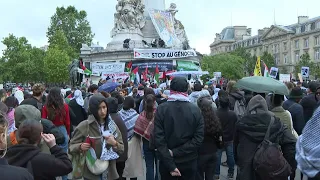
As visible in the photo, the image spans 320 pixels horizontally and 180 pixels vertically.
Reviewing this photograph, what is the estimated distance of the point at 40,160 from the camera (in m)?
3.85

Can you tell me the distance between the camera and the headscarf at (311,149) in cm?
401

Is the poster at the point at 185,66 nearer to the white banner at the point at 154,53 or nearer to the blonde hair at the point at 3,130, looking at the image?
the white banner at the point at 154,53

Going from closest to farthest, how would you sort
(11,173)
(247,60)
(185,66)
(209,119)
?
(11,173)
(209,119)
(185,66)
(247,60)

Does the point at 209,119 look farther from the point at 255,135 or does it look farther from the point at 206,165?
the point at 255,135

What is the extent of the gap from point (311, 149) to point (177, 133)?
1857 mm

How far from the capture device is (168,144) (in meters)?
5.53

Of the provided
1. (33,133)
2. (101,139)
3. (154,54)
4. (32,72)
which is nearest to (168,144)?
(101,139)

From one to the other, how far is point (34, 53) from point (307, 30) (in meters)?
50.1

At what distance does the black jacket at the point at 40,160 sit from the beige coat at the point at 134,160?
3172mm

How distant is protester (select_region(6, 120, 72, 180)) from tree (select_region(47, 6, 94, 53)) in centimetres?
7267

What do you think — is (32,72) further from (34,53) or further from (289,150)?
(289,150)

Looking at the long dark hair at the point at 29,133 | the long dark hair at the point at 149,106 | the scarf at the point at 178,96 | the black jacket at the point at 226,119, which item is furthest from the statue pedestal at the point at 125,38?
the long dark hair at the point at 29,133

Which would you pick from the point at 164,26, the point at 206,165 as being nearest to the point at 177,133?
the point at 206,165

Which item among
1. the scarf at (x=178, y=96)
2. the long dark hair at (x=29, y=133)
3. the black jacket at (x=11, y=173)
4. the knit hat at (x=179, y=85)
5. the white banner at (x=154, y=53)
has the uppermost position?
the white banner at (x=154, y=53)
